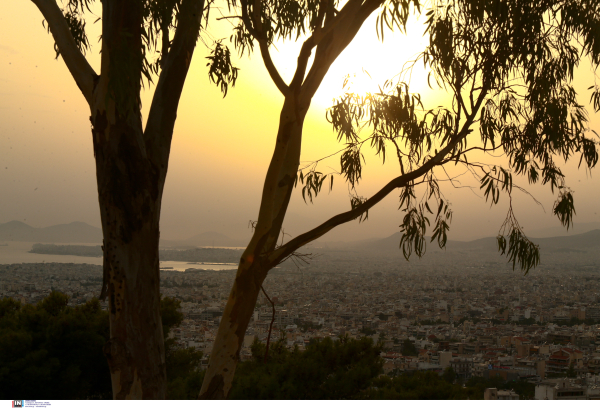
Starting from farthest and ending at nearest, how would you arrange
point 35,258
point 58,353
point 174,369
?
1. point 35,258
2. point 174,369
3. point 58,353

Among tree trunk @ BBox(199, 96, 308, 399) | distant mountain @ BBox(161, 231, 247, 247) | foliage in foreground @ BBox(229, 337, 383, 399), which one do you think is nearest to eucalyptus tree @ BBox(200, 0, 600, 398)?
tree trunk @ BBox(199, 96, 308, 399)

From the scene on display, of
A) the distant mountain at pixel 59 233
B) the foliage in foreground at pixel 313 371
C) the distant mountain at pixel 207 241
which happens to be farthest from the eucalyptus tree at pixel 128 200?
the distant mountain at pixel 59 233

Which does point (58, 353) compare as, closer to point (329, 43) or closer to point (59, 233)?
point (329, 43)

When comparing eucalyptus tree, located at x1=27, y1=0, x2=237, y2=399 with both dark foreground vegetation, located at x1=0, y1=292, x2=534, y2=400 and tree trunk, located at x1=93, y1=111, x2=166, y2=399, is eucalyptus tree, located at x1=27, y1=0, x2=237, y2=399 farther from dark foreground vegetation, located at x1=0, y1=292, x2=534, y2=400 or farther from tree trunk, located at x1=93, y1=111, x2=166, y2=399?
dark foreground vegetation, located at x1=0, y1=292, x2=534, y2=400

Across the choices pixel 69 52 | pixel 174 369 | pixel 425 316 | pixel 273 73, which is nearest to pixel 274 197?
pixel 273 73

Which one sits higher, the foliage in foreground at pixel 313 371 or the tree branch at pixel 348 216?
the tree branch at pixel 348 216

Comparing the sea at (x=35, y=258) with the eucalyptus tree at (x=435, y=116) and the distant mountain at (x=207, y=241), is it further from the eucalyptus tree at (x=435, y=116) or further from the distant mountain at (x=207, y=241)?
the eucalyptus tree at (x=435, y=116)
